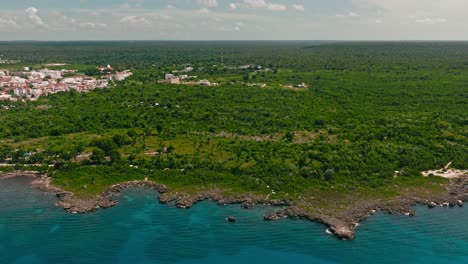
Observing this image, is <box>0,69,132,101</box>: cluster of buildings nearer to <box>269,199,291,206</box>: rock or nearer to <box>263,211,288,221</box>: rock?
<box>269,199,291,206</box>: rock

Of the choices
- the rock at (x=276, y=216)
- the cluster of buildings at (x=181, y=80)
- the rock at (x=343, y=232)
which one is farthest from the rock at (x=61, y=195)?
the cluster of buildings at (x=181, y=80)

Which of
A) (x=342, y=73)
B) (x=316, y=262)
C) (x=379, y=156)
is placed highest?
(x=342, y=73)

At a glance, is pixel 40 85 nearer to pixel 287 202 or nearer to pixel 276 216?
pixel 287 202

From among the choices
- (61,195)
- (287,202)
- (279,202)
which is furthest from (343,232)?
(61,195)

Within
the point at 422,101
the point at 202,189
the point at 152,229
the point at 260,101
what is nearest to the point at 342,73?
the point at 422,101

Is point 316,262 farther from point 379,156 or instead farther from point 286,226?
point 379,156

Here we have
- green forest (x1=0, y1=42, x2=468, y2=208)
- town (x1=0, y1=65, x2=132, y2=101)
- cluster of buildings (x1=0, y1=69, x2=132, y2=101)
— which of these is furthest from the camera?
cluster of buildings (x1=0, y1=69, x2=132, y2=101)

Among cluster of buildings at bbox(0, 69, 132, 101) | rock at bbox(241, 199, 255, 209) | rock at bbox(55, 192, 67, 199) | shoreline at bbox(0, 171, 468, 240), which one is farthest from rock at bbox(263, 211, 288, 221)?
cluster of buildings at bbox(0, 69, 132, 101)
